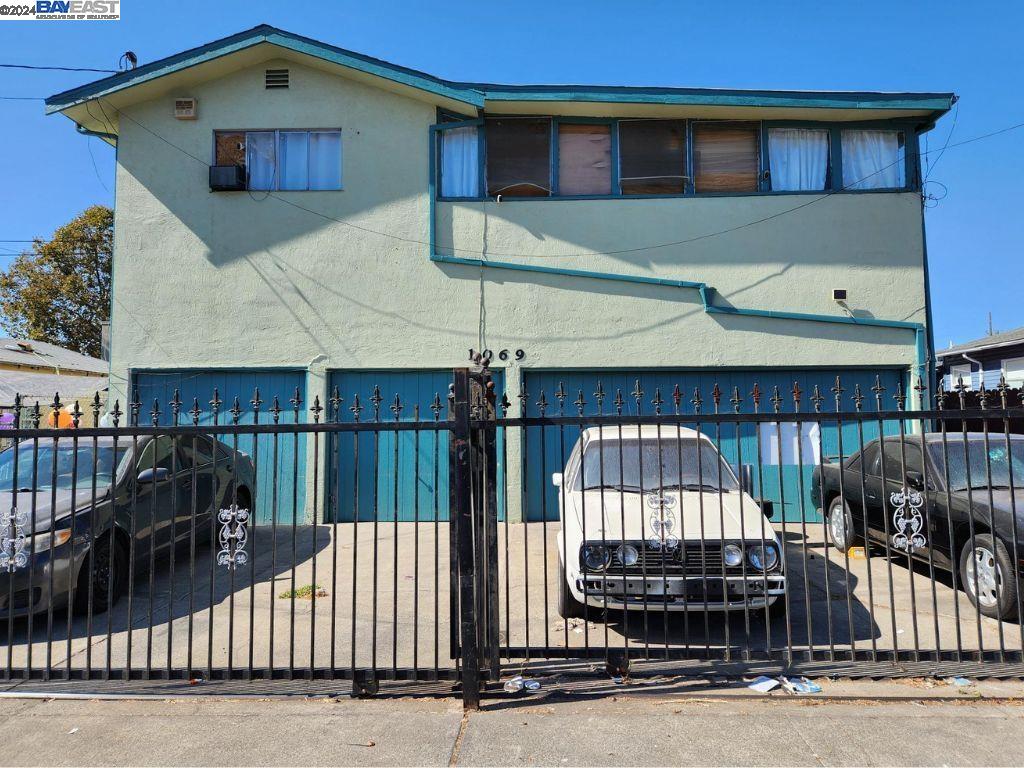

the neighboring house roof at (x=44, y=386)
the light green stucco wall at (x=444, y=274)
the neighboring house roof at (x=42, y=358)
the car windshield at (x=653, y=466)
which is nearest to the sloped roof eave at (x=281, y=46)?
the light green stucco wall at (x=444, y=274)

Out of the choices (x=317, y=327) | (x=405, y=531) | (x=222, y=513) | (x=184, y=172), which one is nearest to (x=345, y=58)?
(x=184, y=172)

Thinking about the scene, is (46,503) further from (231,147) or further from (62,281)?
(62,281)

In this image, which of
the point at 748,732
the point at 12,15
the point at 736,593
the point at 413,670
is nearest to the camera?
the point at 748,732

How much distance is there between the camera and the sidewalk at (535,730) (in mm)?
3248

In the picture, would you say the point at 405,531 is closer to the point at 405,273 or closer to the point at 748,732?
the point at 405,273

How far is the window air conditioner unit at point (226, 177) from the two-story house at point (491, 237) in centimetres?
4

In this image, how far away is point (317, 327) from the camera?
980 centimetres

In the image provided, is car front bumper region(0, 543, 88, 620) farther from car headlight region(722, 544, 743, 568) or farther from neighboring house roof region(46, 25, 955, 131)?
neighboring house roof region(46, 25, 955, 131)

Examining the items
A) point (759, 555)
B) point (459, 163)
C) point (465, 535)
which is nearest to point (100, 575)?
point (465, 535)

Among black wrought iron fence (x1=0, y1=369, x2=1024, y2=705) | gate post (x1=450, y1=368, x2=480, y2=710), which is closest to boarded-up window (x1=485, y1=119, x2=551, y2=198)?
black wrought iron fence (x1=0, y1=369, x2=1024, y2=705)

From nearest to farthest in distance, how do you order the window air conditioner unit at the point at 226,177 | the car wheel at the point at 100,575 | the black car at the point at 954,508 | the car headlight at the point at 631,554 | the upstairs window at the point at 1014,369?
the black car at the point at 954,508, the car headlight at the point at 631,554, the car wheel at the point at 100,575, the window air conditioner unit at the point at 226,177, the upstairs window at the point at 1014,369

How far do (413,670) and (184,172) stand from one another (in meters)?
9.33

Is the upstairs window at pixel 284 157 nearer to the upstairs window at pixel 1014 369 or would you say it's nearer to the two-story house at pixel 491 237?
the two-story house at pixel 491 237

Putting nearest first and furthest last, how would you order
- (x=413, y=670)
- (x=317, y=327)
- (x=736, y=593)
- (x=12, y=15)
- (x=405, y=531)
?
(x=413, y=670), (x=736, y=593), (x=12, y=15), (x=405, y=531), (x=317, y=327)
